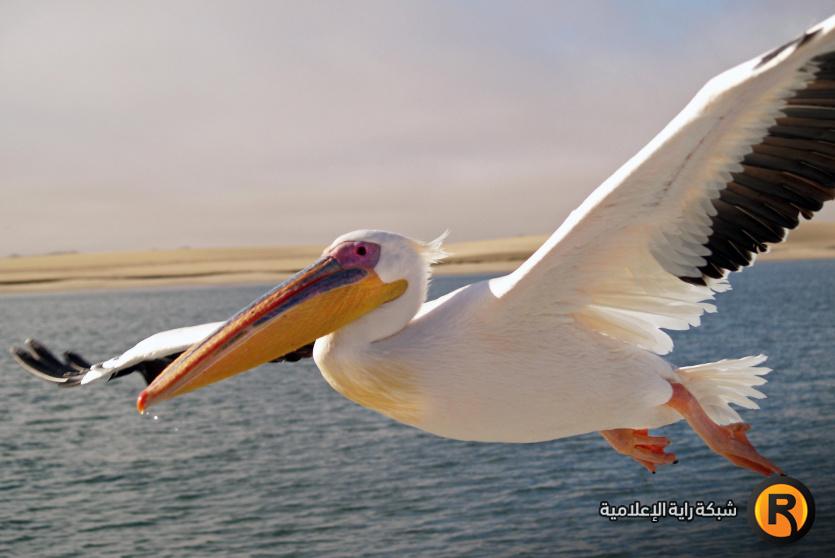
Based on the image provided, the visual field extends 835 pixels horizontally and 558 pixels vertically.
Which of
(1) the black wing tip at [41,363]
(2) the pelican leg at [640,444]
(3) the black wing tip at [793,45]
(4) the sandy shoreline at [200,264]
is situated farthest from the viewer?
(4) the sandy shoreline at [200,264]

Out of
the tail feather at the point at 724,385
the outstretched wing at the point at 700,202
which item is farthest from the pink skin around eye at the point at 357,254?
the tail feather at the point at 724,385

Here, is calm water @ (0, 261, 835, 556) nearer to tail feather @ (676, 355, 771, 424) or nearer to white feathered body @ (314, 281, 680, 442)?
tail feather @ (676, 355, 771, 424)

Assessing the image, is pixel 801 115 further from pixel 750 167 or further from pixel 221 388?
pixel 221 388

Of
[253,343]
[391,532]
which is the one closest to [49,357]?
[253,343]

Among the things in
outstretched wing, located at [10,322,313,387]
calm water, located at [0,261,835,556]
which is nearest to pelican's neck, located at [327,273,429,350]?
outstretched wing, located at [10,322,313,387]

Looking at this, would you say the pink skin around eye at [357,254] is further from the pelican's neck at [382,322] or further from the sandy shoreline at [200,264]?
the sandy shoreline at [200,264]

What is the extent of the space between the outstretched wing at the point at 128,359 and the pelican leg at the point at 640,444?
1.40 m

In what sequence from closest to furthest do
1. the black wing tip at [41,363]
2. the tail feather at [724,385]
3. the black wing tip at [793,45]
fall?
1. the black wing tip at [793,45]
2. the tail feather at [724,385]
3. the black wing tip at [41,363]

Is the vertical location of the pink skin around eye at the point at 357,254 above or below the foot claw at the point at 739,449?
above

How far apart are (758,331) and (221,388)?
56.4ft

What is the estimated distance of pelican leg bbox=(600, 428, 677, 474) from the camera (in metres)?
3.94

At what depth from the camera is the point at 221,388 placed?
25.1 meters

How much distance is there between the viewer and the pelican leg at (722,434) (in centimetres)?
336

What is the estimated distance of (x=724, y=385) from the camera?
12.1 feet
